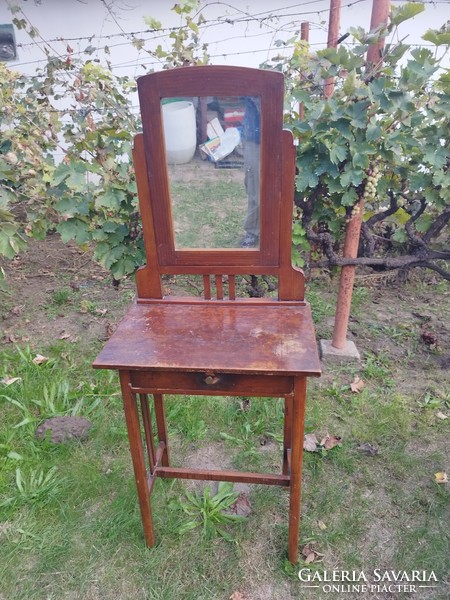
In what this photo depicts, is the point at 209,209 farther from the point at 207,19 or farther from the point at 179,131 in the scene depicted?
the point at 207,19

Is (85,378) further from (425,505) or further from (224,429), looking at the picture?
(425,505)

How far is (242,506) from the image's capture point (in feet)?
7.04

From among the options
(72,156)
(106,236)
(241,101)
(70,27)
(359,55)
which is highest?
(70,27)

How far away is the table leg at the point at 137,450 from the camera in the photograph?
5.26 feet

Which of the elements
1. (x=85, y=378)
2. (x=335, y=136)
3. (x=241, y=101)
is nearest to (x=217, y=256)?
(x=241, y=101)

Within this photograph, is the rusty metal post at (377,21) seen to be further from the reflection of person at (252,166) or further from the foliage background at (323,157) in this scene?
the reflection of person at (252,166)

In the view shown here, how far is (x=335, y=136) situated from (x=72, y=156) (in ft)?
4.82

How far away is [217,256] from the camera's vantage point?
1.80m

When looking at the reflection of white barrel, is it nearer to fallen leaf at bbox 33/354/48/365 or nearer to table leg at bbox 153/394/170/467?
table leg at bbox 153/394/170/467

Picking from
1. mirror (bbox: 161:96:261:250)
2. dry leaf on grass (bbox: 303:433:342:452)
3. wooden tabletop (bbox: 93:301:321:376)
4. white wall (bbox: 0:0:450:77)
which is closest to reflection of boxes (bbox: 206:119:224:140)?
mirror (bbox: 161:96:261:250)

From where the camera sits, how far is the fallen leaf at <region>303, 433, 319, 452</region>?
2383 millimetres

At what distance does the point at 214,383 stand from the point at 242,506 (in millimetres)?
945

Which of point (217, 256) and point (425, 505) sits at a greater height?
point (217, 256)

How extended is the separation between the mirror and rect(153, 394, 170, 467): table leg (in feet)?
2.53
